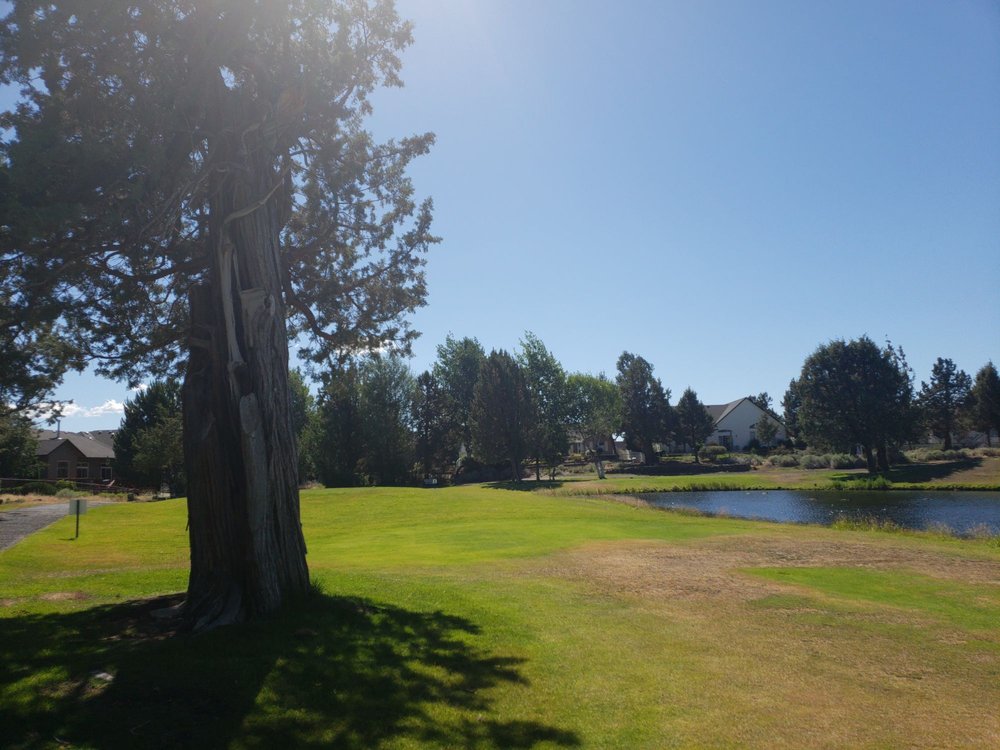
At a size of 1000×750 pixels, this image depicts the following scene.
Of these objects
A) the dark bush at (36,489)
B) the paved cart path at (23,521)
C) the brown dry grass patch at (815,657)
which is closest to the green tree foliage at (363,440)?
the dark bush at (36,489)

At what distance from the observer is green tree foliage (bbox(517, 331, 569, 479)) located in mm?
67625

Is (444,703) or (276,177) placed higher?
(276,177)

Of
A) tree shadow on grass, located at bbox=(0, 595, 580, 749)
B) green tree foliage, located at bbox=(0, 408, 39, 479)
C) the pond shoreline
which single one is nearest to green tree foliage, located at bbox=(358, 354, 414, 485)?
the pond shoreline

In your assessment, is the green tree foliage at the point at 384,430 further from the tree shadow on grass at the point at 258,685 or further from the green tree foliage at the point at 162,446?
the tree shadow on grass at the point at 258,685

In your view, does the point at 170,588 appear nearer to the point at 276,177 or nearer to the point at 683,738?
the point at 276,177

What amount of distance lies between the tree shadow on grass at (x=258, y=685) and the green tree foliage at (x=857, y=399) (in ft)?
194

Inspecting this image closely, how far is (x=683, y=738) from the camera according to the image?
18.9ft

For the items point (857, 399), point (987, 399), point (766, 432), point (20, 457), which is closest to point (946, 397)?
point (987, 399)

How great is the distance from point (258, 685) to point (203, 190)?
811cm

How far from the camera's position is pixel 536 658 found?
8062mm

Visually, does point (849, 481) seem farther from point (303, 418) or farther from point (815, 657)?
point (303, 418)

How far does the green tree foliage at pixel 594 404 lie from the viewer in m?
86.8

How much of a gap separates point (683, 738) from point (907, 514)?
34.6 m

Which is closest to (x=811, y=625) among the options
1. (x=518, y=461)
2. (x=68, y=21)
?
(x=68, y=21)
